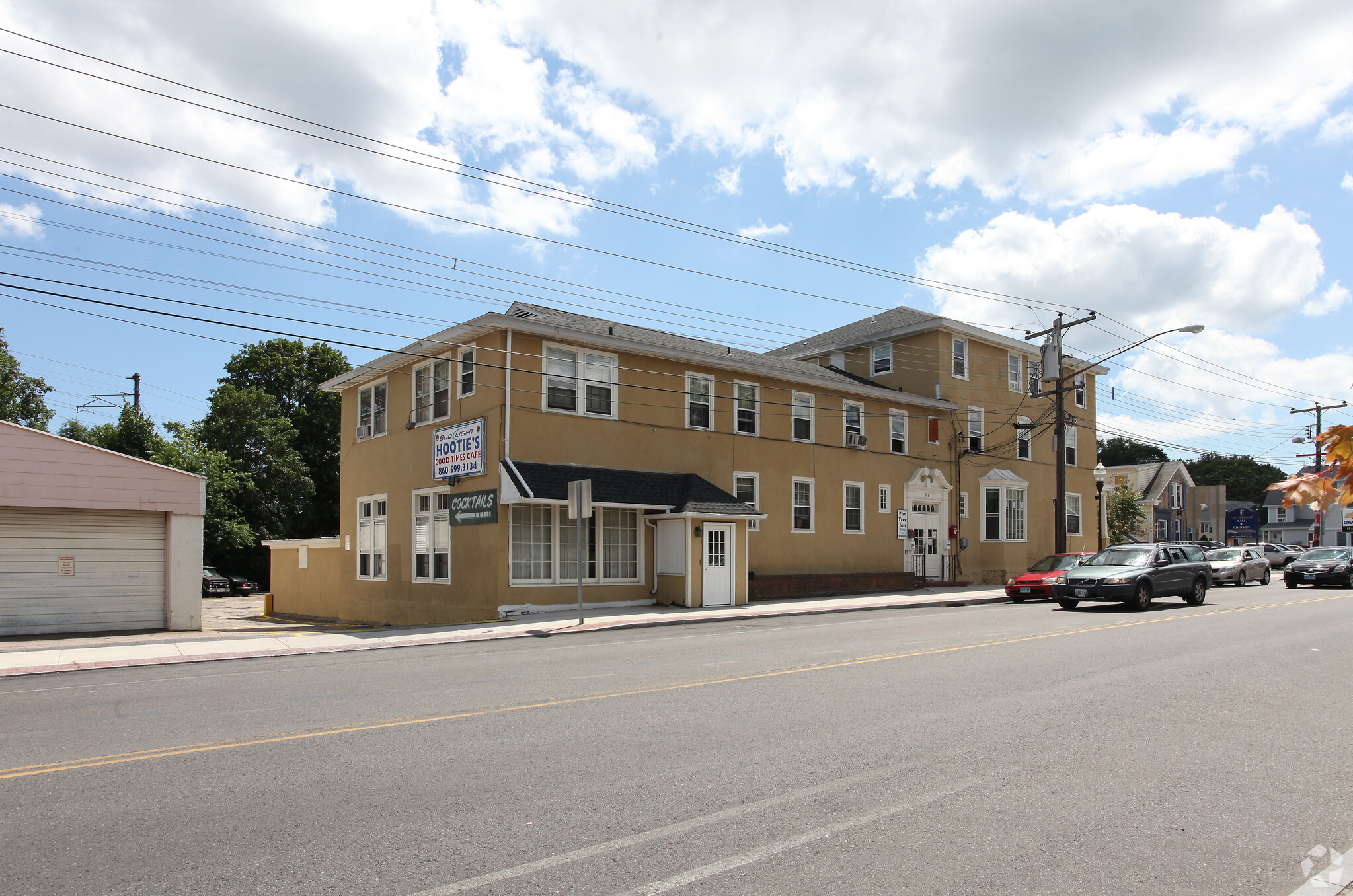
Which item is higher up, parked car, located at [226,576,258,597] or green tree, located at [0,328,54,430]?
green tree, located at [0,328,54,430]

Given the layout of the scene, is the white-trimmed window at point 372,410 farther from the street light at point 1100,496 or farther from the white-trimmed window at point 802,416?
the street light at point 1100,496

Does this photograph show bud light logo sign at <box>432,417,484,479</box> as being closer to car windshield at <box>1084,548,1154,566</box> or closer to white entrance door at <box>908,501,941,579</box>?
car windshield at <box>1084,548,1154,566</box>

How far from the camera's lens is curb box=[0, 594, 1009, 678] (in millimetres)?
12961

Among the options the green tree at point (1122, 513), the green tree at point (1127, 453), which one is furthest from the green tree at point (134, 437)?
the green tree at point (1127, 453)

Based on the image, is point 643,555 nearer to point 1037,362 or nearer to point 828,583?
point 828,583

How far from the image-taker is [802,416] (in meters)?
28.5

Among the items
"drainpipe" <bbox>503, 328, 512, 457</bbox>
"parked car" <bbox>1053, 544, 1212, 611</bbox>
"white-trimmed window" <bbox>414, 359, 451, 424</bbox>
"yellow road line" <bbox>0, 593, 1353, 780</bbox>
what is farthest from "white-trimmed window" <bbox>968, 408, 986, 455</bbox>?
"yellow road line" <bbox>0, 593, 1353, 780</bbox>

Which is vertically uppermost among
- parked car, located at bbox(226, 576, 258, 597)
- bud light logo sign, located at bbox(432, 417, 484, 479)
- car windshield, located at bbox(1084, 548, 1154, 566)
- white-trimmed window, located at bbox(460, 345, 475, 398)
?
white-trimmed window, located at bbox(460, 345, 475, 398)

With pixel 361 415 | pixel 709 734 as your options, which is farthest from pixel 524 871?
pixel 361 415

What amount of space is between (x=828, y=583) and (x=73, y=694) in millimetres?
20228

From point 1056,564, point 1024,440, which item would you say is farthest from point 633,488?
point 1024,440

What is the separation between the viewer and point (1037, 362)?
38031 millimetres

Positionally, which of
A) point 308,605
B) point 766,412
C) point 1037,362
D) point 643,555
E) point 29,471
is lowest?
point 308,605

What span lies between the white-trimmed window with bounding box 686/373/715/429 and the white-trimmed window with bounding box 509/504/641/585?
3535mm
